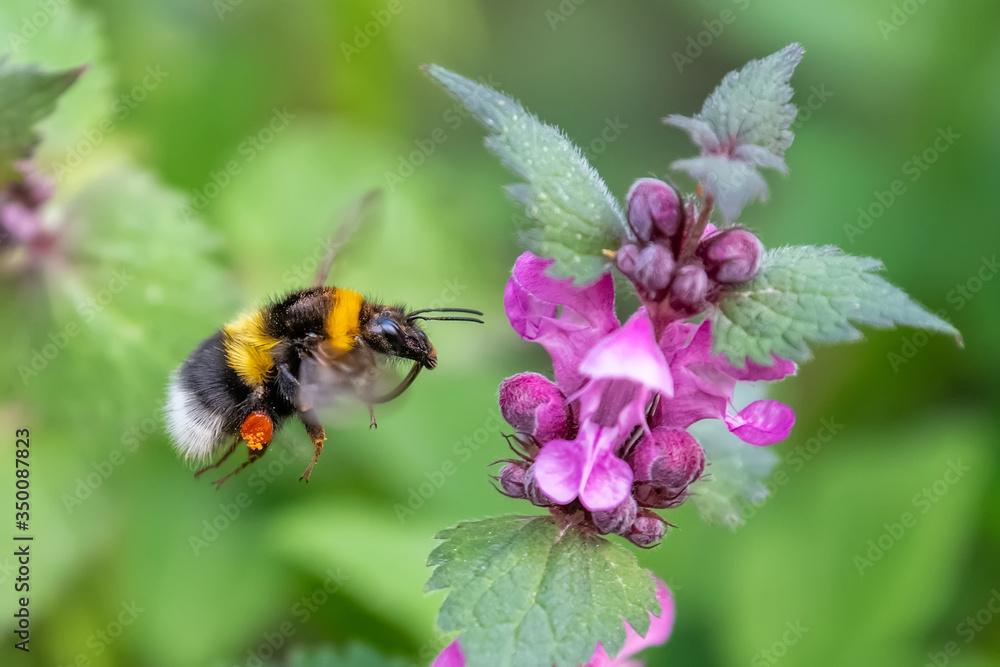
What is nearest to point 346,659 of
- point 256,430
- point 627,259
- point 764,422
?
point 256,430

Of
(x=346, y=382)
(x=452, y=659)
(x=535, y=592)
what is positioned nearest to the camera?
(x=535, y=592)

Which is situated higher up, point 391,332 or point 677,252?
point 677,252

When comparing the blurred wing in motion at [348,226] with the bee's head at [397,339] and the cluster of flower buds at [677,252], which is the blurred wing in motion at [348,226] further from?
the cluster of flower buds at [677,252]

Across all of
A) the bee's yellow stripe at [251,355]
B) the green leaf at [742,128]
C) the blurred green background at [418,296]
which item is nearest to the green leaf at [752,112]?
the green leaf at [742,128]

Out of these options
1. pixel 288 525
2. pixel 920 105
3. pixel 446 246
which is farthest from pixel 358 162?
pixel 920 105

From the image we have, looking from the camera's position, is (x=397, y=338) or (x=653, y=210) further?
(x=397, y=338)

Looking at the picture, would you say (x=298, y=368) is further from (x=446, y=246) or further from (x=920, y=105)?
(x=920, y=105)

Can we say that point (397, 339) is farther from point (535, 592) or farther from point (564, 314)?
point (535, 592)

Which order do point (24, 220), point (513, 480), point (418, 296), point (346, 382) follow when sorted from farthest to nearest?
point (418, 296) → point (24, 220) → point (346, 382) → point (513, 480)
